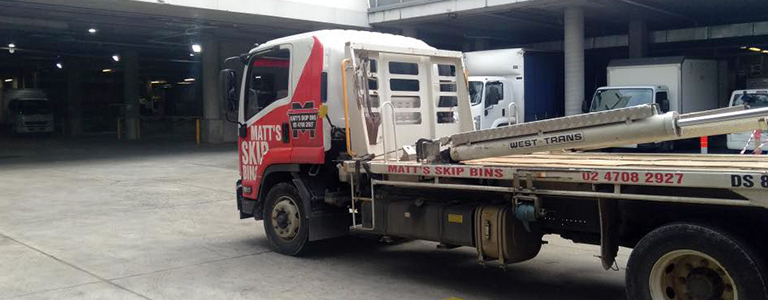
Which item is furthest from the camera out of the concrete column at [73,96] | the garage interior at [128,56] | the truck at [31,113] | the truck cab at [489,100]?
the concrete column at [73,96]

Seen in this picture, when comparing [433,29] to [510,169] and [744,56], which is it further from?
[510,169]

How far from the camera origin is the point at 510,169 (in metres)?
5.59

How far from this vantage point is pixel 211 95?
108 feet

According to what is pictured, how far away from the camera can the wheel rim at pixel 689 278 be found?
4.71 m

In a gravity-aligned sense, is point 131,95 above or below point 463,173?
above

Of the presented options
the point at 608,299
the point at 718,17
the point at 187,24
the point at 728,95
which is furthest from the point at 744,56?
the point at 608,299

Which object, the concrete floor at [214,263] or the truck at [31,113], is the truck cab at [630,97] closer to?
the concrete floor at [214,263]

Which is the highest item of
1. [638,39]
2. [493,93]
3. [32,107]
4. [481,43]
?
[481,43]

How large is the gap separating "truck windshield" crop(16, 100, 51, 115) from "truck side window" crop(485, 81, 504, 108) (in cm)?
→ 3019

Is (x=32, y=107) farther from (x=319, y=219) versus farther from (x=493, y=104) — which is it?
(x=319, y=219)

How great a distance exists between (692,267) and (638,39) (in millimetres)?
21108

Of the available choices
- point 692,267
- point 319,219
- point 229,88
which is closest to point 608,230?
point 692,267

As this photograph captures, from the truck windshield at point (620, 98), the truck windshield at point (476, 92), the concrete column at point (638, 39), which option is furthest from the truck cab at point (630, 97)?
the concrete column at point (638, 39)

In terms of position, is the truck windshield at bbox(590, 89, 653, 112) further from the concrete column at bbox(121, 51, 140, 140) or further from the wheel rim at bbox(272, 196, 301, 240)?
the concrete column at bbox(121, 51, 140, 140)
